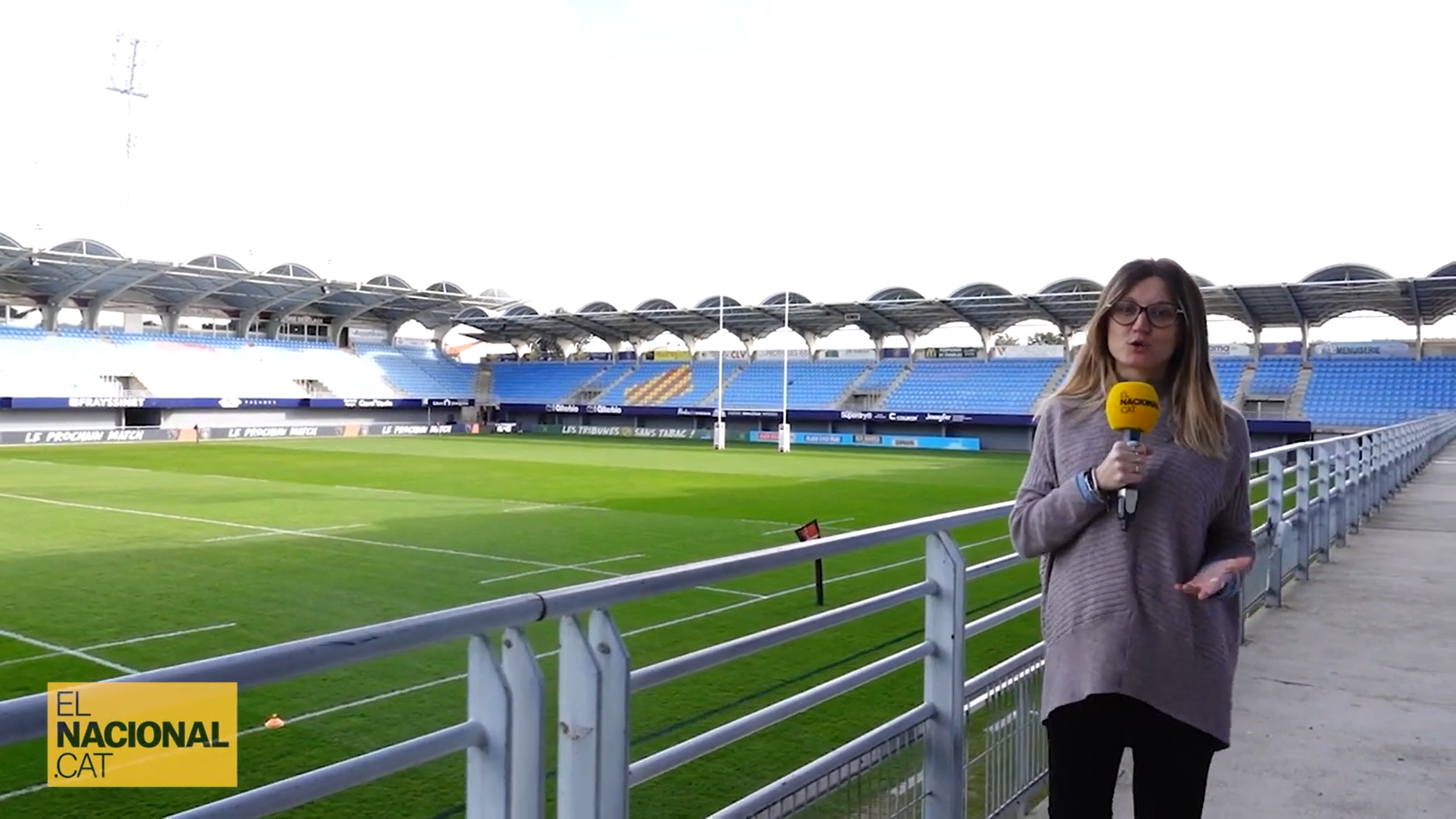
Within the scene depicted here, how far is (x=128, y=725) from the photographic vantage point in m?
1.70

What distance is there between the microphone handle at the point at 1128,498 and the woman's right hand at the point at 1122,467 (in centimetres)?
2

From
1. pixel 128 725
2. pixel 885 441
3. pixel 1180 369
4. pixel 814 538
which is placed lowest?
pixel 885 441

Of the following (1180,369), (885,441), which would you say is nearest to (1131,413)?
(1180,369)

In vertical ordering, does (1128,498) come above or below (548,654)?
above

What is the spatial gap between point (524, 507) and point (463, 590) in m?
8.86

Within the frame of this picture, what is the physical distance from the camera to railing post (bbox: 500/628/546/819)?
2.06 meters

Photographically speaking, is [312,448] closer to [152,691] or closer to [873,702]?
[873,702]

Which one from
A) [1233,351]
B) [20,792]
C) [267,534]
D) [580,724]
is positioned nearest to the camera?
[580,724]

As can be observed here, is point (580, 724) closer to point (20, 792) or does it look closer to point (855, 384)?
point (20, 792)

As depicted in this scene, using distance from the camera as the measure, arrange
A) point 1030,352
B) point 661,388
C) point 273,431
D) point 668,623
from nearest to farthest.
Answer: point 668,623, point 1030,352, point 273,431, point 661,388

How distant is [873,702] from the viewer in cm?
723

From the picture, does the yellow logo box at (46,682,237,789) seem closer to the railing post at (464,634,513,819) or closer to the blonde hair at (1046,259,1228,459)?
the railing post at (464,634,513,819)

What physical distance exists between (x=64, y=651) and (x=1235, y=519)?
9.18m

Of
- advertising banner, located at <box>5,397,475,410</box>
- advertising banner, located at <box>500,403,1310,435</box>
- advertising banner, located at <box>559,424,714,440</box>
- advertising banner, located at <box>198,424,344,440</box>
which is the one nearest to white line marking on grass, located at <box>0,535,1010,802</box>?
advertising banner, located at <box>500,403,1310,435</box>
